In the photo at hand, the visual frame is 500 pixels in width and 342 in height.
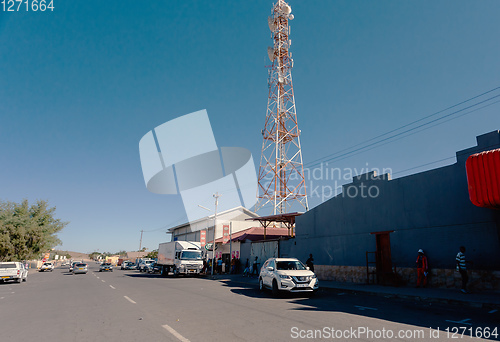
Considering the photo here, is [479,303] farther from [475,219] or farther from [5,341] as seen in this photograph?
[5,341]

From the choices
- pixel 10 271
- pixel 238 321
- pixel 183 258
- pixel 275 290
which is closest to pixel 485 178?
pixel 275 290

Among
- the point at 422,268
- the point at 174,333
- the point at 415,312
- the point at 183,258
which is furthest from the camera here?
the point at 183,258

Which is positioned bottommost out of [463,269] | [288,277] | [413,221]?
[288,277]

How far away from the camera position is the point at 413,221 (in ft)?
52.6

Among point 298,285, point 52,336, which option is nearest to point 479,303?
point 298,285

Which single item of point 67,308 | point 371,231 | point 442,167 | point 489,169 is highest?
point 442,167

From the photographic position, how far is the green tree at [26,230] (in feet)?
152

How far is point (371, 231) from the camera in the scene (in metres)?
18.2

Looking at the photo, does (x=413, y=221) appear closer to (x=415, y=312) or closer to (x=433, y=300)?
(x=433, y=300)

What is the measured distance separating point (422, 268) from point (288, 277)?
6.70 metres

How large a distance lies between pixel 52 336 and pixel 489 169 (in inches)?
553

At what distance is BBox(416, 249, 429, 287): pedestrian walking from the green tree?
5283 cm

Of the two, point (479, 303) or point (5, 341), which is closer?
point (5, 341)

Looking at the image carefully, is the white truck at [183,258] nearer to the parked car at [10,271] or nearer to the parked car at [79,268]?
the parked car at [10,271]
